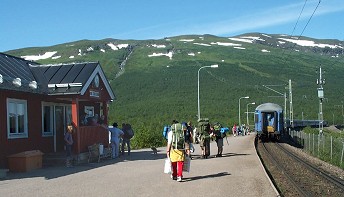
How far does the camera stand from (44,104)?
1980 centimetres

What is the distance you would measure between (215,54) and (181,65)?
26.6 metres

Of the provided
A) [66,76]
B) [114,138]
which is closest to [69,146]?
[66,76]

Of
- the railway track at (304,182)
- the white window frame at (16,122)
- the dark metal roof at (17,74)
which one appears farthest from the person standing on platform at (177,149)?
the white window frame at (16,122)

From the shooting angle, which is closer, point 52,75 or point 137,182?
point 137,182

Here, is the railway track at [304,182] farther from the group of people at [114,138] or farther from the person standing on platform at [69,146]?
the person standing on platform at [69,146]

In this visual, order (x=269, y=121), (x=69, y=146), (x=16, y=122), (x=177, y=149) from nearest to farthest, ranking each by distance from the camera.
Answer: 1. (x=177, y=149)
2. (x=16, y=122)
3. (x=69, y=146)
4. (x=269, y=121)

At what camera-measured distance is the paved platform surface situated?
456 inches

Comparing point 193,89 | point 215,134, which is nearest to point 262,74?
point 193,89

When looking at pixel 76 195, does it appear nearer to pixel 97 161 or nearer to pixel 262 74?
pixel 97 161

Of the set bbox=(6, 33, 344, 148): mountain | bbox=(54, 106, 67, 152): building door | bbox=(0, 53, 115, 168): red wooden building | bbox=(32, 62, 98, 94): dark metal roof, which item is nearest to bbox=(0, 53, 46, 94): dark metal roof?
bbox=(0, 53, 115, 168): red wooden building

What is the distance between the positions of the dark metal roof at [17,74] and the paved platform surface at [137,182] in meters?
2.95

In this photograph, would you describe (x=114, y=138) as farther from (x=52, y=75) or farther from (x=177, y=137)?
(x=177, y=137)

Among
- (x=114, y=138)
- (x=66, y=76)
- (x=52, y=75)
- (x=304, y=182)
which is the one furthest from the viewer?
(x=114, y=138)

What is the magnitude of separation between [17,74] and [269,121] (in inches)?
1121
